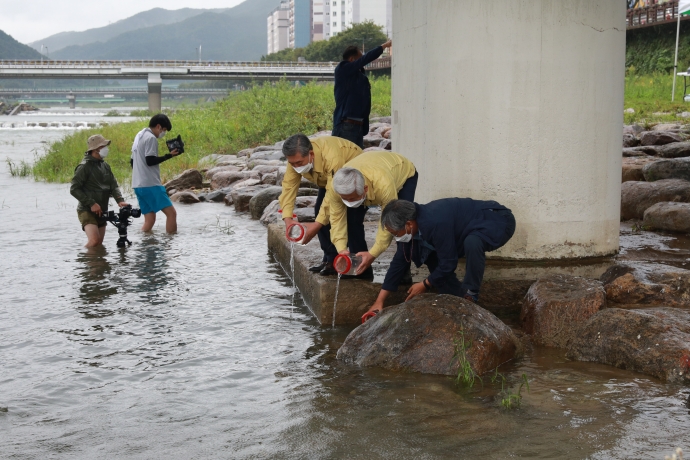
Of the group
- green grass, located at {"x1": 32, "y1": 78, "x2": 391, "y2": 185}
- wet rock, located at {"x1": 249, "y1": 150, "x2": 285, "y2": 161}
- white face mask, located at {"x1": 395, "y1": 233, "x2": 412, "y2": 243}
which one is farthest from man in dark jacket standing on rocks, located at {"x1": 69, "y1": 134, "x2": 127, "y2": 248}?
green grass, located at {"x1": 32, "y1": 78, "x2": 391, "y2": 185}

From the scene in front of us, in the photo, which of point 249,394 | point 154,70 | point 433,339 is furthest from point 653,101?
point 154,70

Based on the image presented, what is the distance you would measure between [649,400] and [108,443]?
10.1 ft

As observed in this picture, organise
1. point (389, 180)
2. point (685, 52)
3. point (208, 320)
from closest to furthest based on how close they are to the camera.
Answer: point (389, 180) < point (208, 320) < point (685, 52)

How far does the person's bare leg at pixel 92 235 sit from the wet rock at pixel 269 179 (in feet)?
16.6

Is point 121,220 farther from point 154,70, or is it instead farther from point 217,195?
point 154,70

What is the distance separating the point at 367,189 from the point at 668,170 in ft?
21.1

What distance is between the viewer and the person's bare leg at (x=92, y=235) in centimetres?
970

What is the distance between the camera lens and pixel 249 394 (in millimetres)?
4770

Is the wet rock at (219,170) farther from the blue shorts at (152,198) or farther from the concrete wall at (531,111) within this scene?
the concrete wall at (531,111)

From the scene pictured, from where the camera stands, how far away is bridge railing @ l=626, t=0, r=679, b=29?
3750cm

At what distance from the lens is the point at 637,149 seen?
1356cm

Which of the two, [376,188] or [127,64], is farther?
[127,64]

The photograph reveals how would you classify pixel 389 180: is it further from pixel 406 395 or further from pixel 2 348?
pixel 2 348

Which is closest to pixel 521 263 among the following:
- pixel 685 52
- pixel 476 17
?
pixel 476 17
